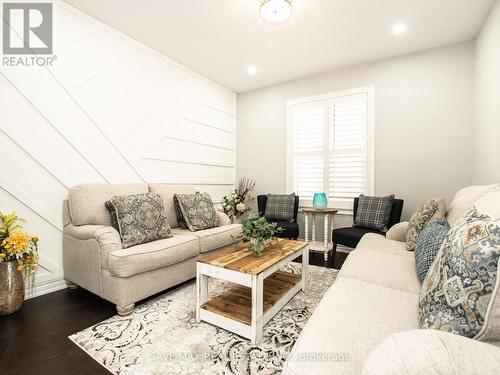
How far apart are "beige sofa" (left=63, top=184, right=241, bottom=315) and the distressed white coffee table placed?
1.64 feet

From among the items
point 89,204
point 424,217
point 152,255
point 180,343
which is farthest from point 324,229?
point 89,204

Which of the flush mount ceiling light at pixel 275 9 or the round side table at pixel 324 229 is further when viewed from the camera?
the round side table at pixel 324 229

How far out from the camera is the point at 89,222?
2.36 meters

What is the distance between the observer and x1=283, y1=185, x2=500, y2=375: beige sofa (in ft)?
1.85

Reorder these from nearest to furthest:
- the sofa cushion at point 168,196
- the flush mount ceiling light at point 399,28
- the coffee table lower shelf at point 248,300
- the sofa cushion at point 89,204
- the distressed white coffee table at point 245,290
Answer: the distressed white coffee table at point 245,290 < the coffee table lower shelf at point 248,300 < the sofa cushion at point 89,204 < the flush mount ceiling light at point 399,28 < the sofa cushion at point 168,196

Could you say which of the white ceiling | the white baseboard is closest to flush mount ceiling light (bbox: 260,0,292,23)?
the white ceiling

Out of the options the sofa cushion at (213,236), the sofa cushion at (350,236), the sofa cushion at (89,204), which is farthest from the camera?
the sofa cushion at (350,236)

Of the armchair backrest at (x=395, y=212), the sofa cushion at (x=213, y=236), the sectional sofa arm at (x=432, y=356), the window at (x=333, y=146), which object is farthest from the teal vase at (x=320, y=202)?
the sectional sofa arm at (x=432, y=356)

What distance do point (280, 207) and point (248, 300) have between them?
2.09m

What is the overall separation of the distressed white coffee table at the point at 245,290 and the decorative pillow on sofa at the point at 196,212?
2.97ft

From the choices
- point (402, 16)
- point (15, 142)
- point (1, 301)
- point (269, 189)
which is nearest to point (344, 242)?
point (269, 189)

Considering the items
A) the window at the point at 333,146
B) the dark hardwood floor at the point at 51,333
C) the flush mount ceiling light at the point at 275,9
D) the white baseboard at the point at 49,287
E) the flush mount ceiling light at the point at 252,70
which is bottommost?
the dark hardwood floor at the point at 51,333

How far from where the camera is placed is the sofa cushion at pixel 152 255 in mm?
1891

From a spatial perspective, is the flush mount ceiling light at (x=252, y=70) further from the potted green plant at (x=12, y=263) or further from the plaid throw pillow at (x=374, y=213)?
the potted green plant at (x=12, y=263)
